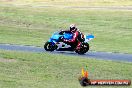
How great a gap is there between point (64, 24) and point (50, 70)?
31.8m

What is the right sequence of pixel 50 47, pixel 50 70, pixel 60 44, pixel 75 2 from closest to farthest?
pixel 50 70, pixel 50 47, pixel 60 44, pixel 75 2

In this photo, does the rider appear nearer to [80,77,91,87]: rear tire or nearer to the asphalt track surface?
the asphalt track surface

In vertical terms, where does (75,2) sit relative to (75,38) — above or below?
above

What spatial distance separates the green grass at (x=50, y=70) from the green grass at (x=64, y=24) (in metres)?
8.35

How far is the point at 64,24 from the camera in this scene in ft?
173

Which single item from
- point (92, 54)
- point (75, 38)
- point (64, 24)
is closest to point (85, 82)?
point (92, 54)

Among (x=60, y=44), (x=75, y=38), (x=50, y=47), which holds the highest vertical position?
(x=75, y=38)

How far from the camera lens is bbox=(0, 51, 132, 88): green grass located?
18.4 metres

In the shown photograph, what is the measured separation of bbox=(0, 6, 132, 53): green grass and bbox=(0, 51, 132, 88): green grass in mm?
8346

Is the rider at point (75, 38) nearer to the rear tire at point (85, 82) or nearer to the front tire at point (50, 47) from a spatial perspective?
the front tire at point (50, 47)

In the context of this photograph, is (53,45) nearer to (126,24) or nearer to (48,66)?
(48,66)

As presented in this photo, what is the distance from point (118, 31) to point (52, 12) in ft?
56.6

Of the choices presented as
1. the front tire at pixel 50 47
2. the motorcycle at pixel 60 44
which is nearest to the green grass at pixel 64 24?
the motorcycle at pixel 60 44

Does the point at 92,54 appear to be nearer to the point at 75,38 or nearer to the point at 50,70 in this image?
the point at 75,38
